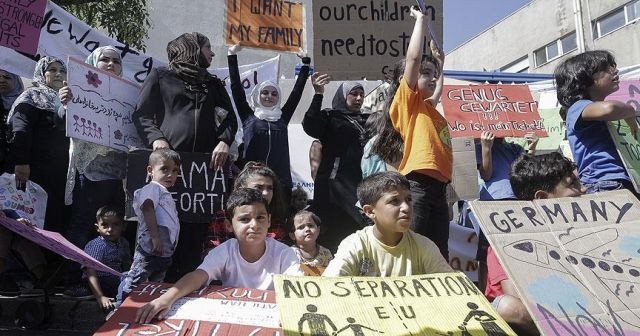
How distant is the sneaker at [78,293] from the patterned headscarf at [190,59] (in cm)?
149

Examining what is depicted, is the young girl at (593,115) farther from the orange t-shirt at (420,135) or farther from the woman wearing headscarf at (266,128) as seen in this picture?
the woman wearing headscarf at (266,128)

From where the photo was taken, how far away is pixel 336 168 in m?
4.80

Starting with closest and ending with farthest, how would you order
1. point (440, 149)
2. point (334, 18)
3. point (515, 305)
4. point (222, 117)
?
1. point (515, 305)
2. point (440, 149)
3. point (222, 117)
4. point (334, 18)

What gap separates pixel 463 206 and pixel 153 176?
9.94 ft

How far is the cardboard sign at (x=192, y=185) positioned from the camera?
3900 millimetres

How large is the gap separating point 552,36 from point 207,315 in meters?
25.3

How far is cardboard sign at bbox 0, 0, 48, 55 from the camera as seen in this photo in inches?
175

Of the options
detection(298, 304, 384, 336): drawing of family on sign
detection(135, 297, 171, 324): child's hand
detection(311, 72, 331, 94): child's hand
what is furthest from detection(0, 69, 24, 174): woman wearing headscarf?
detection(298, 304, 384, 336): drawing of family on sign

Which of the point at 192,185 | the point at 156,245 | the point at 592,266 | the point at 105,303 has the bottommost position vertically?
the point at 105,303

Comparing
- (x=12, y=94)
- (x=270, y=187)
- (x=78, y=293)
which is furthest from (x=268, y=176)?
(x=12, y=94)

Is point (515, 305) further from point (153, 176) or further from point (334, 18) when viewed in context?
point (334, 18)

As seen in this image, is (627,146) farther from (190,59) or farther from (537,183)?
(190,59)

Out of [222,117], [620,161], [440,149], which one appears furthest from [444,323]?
[222,117]

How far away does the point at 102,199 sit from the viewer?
4355mm
